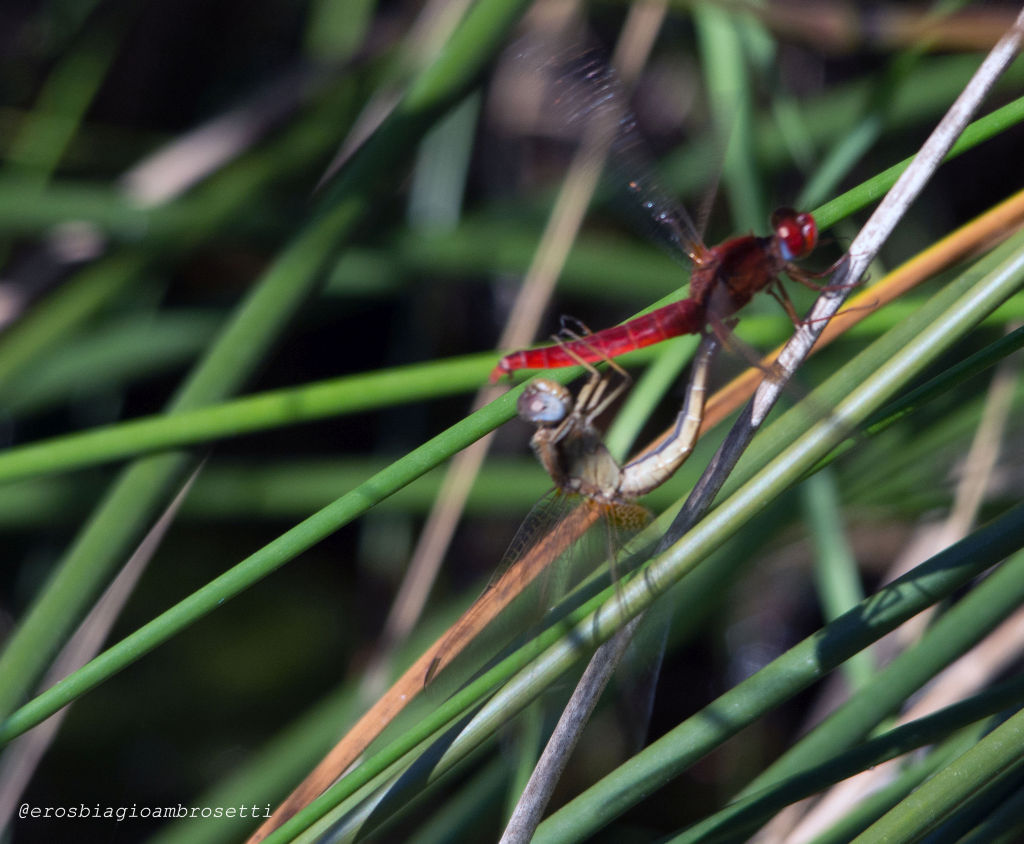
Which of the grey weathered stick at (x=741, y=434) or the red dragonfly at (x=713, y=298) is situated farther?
the red dragonfly at (x=713, y=298)

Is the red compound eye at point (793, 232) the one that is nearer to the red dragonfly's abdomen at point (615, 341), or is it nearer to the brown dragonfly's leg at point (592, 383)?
the red dragonfly's abdomen at point (615, 341)

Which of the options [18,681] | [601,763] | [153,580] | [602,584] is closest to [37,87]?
[153,580]

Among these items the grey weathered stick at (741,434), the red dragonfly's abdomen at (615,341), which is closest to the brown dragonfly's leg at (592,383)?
the red dragonfly's abdomen at (615,341)

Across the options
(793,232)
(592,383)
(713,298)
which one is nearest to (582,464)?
(592,383)

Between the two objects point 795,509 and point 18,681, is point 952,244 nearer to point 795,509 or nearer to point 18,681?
point 795,509

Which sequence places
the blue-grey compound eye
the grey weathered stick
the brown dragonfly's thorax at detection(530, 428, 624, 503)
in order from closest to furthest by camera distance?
the grey weathered stick, the blue-grey compound eye, the brown dragonfly's thorax at detection(530, 428, 624, 503)

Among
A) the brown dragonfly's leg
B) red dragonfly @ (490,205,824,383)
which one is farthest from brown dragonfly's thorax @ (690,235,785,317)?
the brown dragonfly's leg

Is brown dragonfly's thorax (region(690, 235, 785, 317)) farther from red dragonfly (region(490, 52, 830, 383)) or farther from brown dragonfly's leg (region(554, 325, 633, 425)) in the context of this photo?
brown dragonfly's leg (region(554, 325, 633, 425))
